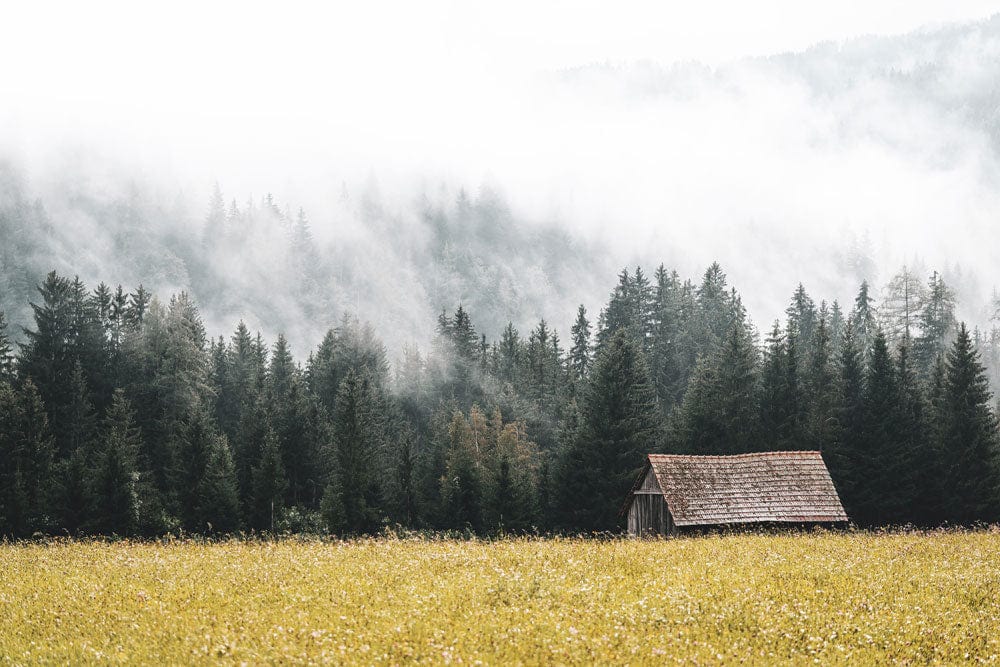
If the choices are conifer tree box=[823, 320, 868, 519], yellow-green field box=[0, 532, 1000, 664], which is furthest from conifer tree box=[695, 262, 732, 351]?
yellow-green field box=[0, 532, 1000, 664]

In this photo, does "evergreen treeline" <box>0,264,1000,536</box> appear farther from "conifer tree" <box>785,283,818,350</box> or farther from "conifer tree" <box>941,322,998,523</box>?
"conifer tree" <box>785,283,818,350</box>

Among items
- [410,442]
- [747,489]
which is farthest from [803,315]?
[747,489]

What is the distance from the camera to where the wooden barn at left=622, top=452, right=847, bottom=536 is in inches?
1255

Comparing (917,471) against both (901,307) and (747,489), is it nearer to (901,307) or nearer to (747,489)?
(747,489)

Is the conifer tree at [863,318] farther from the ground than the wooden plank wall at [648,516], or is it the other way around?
the conifer tree at [863,318]

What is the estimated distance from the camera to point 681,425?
195ft

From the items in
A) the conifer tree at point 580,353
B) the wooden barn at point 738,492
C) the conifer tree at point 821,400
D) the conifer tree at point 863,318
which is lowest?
the wooden barn at point 738,492

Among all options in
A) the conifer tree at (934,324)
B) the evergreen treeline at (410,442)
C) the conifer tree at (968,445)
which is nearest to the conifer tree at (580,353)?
the evergreen treeline at (410,442)

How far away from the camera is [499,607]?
12.9m

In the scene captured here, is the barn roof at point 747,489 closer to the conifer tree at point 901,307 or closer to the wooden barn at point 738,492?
the wooden barn at point 738,492

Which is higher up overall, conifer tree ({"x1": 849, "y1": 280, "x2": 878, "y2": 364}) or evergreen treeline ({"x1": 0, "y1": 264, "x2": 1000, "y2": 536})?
conifer tree ({"x1": 849, "y1": 280, "x2": 878, "y2": 364})

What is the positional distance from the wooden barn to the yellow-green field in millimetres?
13235

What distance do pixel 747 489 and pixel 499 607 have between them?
2288 centimetres

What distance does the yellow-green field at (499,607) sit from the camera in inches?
439
